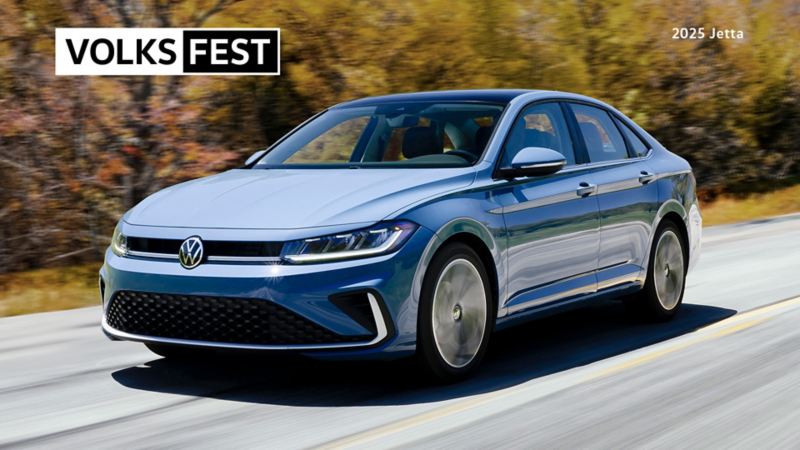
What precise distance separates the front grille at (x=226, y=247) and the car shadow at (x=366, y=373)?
0.56m

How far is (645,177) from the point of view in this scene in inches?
319

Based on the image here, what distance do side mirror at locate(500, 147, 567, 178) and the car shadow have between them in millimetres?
1083

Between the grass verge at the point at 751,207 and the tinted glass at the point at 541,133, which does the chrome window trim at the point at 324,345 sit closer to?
the tinted glass at the point at 541,133

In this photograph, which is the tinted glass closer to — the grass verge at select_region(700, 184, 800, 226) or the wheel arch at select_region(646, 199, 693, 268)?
the wheel arch at select_region(646, 199, 693, 268)

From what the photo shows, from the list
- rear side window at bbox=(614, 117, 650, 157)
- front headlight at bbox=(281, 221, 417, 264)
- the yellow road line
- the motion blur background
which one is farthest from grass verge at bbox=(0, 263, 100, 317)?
the yellow road line

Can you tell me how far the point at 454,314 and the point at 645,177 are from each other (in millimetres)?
2496

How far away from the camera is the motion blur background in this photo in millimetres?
11852

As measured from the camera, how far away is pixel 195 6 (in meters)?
13.5

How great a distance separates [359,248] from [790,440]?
6.85 feet

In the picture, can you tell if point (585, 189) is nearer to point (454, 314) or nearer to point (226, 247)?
point (454, 314)

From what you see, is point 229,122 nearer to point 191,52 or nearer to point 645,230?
point 191,52

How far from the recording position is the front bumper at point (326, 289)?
5.61m

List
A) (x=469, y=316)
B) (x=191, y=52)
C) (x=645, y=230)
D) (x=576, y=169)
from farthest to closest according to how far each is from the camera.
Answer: (x=191, y=52) < (x=645, y=230) < (x=576, y=169) < (x=469, y=316)

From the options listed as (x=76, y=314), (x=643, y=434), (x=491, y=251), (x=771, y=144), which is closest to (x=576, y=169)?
(x=491, y=251)
